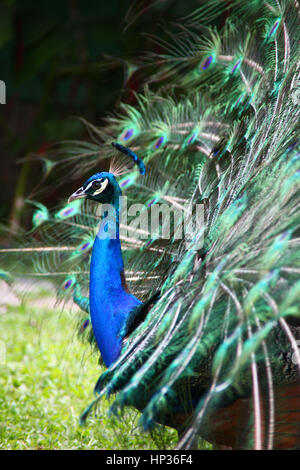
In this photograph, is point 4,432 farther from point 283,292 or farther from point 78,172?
point 283,292

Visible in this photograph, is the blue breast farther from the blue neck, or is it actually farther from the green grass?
the green grass

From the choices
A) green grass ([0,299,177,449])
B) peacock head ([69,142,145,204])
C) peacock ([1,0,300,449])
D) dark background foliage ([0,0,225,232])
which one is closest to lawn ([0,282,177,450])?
green grass ([0,299,177,449])

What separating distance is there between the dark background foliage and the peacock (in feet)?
7.43

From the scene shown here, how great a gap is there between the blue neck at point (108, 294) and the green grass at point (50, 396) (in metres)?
0.24

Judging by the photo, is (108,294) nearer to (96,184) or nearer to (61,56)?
(96,184)

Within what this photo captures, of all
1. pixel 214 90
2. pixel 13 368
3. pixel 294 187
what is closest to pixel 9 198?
pixel 13 368

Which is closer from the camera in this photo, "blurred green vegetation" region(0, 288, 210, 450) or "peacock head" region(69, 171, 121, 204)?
"peacock head" region(69, 171, 121, 204)

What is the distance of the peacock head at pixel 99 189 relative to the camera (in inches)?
80.3

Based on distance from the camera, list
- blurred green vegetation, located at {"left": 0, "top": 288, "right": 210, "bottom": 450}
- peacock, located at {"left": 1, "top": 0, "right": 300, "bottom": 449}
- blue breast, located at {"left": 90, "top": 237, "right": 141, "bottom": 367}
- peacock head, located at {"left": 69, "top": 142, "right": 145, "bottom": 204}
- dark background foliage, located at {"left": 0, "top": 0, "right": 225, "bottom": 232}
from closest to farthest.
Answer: peacock, located at {"left": 1, "top": 0, "right": 300, "bottom": 449}, blue breast, located at {"left": 90, "top": 237, "right": 141, "bottom": 367}, peacock head, located at {"left": 69, "top": 142, "right": 145, "bottom": 204}, blurred green vegetation, located at {"left": 0, "top": 288, "right": 210, "bottom": 450}, dark background foliage, located at {"left": 0, "top": 0, "right": 225, "bottom": 232}

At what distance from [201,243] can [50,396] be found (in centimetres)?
163

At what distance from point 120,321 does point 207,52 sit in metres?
1.41

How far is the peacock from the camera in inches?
56.1

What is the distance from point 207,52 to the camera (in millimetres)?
2750

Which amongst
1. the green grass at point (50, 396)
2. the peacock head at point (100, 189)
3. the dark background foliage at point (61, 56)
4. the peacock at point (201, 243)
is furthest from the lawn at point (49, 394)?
the dark background foliage at point (61, 56)
